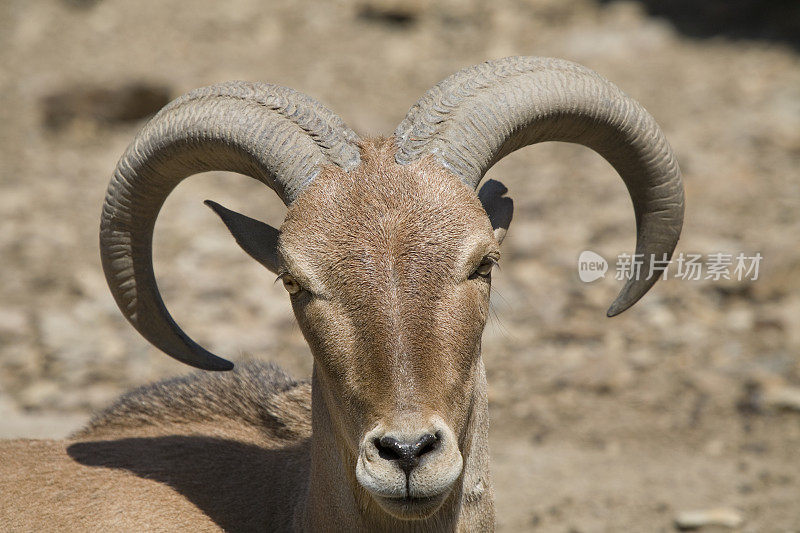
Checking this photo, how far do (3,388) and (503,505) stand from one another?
5055 mm

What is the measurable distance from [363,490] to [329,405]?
419 mm

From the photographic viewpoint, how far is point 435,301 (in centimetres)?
356

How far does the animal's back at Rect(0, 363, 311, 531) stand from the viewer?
4418 mm

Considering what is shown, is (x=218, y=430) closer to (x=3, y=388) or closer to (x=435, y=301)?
(x=435, y=301)

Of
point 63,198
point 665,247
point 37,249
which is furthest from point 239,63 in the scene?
point 665,247

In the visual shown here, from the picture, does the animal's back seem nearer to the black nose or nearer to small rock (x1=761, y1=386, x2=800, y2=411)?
the black nose

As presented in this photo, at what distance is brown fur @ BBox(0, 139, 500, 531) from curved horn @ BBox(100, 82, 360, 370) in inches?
8.0

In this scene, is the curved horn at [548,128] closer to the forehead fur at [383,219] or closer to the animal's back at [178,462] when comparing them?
the forehead fur at [383,219]

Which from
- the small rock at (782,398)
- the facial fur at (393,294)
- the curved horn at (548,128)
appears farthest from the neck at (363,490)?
the small rock at (782,398)

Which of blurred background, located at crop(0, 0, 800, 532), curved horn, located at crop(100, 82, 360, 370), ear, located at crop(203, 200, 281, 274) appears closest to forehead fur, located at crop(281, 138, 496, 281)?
curved horn, located at crop(100, 82, 360, 370)

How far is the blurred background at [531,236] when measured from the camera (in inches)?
293

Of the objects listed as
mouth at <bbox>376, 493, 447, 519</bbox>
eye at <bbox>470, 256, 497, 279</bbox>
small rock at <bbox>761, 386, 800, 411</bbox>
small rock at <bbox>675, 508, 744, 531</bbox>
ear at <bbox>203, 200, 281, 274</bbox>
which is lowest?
mouth at <bbox>376, 493, 447, 519</bbox>

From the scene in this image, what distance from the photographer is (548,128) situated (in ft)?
14.5

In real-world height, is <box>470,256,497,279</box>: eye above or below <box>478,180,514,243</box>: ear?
below
